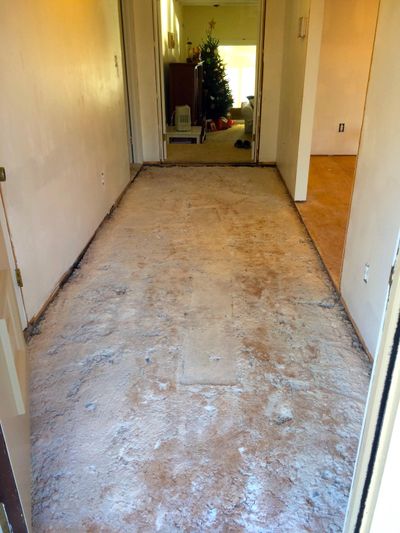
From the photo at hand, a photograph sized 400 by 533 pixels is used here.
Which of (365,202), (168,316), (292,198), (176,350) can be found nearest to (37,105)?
(168,316)

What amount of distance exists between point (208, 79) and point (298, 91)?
5.26 meters

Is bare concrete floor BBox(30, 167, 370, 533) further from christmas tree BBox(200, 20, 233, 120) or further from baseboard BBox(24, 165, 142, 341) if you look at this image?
christmas tree BBox(200, 20, 233, 120)

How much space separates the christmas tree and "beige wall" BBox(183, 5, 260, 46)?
4.08 feet

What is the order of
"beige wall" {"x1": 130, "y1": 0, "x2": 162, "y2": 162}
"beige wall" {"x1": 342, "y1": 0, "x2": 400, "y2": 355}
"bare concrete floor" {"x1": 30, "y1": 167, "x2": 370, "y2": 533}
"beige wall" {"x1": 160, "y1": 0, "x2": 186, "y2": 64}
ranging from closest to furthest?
"bare concrete floor" {"x1": 30, "y1": 167, "x2": 370, "y2": 533}
"beige wall" {"x1": 342, "y1": 0, "x2": 400, "y2": 355}
"beige wall" {"x1": 130, "y1": 0, "x2": 162, "y2": 162}
"beige wall" {"x1": 160, "y1": 0, "x2": 186, "y2": 64}

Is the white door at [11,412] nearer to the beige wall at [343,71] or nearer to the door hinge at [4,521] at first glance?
the door hinge at [4,521]

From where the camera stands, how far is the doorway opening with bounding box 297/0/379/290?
500 centimetres

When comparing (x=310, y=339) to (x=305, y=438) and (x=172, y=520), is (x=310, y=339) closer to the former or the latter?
(x=305, y=438)

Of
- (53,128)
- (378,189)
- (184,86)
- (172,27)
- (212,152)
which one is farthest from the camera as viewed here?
(172,27)

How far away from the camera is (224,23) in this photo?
1007 cm

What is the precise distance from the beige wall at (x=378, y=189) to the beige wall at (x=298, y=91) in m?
1.78

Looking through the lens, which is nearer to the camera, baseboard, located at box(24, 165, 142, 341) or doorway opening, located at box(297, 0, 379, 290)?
baseboard, located at box(24, 165, 142, 341)

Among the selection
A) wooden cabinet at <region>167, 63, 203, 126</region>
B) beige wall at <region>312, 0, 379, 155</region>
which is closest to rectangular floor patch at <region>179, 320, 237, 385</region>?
beige wall at <region>312, 0, 379, 155</region>

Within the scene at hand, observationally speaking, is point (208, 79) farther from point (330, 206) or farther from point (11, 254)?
point (11, 254)

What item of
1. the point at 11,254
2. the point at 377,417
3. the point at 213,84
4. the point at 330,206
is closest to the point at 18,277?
the point at 11,254
